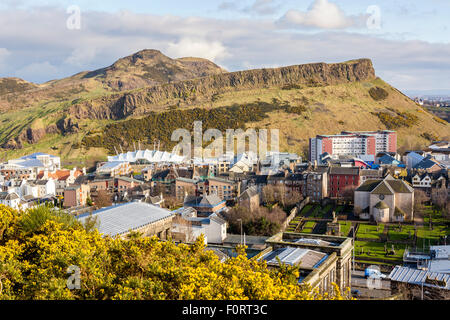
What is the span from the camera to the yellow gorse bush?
9.55m

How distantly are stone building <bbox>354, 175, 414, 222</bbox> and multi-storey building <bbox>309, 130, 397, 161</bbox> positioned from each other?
39.9 metres

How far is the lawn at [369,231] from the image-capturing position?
120ft

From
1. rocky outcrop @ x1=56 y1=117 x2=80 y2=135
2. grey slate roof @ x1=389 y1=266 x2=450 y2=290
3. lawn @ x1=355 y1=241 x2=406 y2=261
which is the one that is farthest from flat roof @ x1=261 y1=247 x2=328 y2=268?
rocky outcrop @ x1=56 y1=117 x2=80 y2=135

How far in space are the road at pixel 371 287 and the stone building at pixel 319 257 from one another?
647 cm

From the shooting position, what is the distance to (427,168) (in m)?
57.6

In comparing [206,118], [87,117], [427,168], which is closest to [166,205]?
[427,168]

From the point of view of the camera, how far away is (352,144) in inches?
3354

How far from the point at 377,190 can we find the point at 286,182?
11419 millimetres

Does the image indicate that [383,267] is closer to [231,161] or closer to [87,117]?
[231,161]

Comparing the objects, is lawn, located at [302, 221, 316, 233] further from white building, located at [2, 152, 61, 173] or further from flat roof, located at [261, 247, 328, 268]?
white building, located at [2, 152, 61, 173]

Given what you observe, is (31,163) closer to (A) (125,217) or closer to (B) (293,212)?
(B) (293,212)

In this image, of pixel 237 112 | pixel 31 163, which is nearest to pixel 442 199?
pixel 31 163

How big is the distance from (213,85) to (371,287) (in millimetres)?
108057

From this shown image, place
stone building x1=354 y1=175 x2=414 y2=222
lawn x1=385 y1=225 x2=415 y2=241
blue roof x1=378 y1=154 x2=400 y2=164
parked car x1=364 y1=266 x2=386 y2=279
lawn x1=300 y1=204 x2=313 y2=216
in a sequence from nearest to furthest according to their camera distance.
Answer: parked car x1=364 y1=266 x2=386 y2=279
lawn x1=385 y1=225 x2=415 y2=241
stone building x1=354 y1=175 x2=414 y2=222
lawn x1=300 y1=204 x2=313 y2=216
blue roof x1=378 y1=154 x2=400 y2=164
